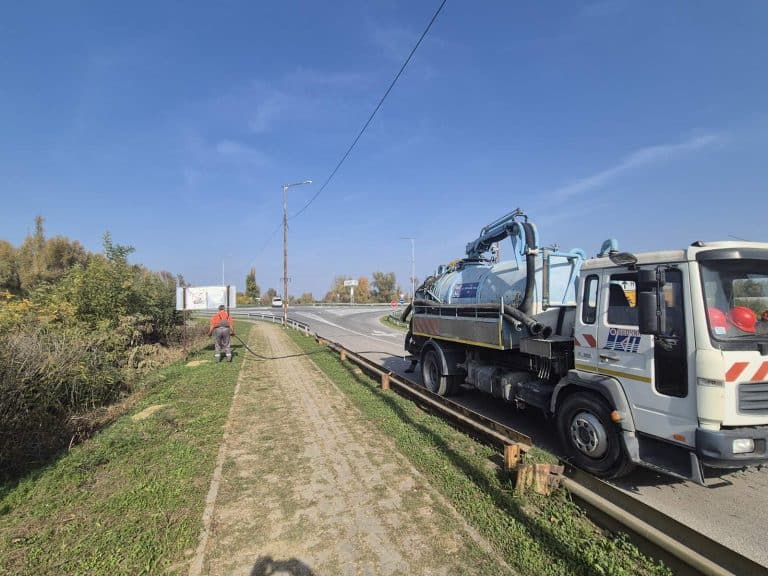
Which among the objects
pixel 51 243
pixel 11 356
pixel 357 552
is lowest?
pixel 357 552

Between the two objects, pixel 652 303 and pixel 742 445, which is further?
pixel 652 303

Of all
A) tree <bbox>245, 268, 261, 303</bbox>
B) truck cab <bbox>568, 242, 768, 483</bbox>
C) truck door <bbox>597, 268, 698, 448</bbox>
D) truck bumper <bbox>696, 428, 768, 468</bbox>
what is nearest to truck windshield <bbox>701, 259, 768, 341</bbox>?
truck cab <bbox>568, 242, 768, 483</bbox>

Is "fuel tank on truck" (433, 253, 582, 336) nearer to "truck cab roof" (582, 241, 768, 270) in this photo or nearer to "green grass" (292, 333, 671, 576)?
"truck cab roof" (582, 241, 768, 270)

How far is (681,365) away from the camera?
13.7ft

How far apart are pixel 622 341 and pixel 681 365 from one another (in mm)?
671

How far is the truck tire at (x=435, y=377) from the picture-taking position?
9.20m

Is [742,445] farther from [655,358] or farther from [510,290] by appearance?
[510,290]

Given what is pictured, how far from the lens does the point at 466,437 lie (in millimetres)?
6344

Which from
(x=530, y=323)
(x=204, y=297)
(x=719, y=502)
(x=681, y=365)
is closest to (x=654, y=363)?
(x=681, y=365)

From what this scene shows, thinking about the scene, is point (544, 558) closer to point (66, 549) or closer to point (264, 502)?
point (264, 502)

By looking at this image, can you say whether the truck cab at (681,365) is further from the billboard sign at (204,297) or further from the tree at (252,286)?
the tree at (252,286)

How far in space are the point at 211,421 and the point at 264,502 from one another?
3393mm

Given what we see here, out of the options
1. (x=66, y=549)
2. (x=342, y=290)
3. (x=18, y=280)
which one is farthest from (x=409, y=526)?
(x=342, y=290)

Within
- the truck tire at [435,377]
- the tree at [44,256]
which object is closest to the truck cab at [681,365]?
the truck tire at [435,377]
